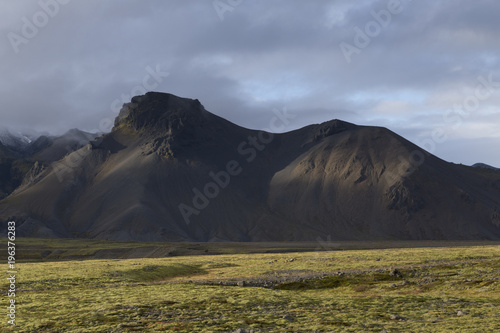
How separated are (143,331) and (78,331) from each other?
144 inches

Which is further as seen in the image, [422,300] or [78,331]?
[422,300]

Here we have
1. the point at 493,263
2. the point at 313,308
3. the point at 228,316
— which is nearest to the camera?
the point at 228,316

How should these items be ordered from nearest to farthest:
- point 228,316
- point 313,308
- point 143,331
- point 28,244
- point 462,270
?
point 143,331 < point 228,316 < point 313,308 < point 462,270 < point 28,244

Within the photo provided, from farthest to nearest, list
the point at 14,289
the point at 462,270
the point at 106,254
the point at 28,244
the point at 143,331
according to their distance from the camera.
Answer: the point at 28,244 → the point at 106,254 → the point at 462,270 → the point at 14,289 → the point at 143,331

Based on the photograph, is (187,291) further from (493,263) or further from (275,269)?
(493,263)

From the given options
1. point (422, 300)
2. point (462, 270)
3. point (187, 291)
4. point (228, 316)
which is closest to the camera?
point (228, 316)

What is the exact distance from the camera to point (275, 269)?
67438 mm

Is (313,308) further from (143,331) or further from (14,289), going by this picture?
(14,289)

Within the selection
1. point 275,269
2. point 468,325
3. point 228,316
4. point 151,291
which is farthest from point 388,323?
point 275,269

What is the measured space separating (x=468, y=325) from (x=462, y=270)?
34.5 m

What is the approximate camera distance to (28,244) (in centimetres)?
16550

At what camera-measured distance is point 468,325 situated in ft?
83.8

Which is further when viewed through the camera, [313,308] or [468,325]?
[313,308]

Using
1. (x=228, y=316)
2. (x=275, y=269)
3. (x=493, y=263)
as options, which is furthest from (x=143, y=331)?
(x=493, y=263)
